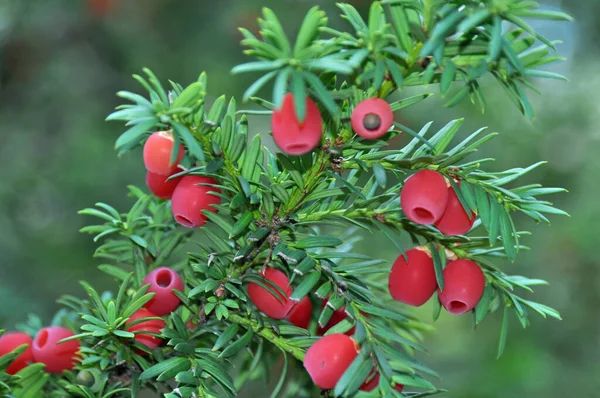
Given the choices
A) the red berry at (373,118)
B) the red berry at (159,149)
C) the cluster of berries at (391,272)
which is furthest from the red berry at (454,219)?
the red berry at (159,149)

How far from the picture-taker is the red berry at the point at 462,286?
0.55 meters

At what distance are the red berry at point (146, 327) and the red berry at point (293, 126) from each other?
22 cm

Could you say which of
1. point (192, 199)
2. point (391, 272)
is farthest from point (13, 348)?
point (391, 272)

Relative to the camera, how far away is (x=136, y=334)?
1.89ft

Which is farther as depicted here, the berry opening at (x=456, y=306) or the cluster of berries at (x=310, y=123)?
the berry opening at (x=456, y=306)

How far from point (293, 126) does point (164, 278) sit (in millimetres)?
236

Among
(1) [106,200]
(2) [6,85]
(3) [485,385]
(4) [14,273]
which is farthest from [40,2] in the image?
(3) [485,385]

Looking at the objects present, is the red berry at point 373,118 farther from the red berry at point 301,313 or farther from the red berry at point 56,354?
the red berry at point 56,354

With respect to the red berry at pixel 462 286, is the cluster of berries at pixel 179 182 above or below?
above

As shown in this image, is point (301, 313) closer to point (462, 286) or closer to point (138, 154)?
point (462, 286)

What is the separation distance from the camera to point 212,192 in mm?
534

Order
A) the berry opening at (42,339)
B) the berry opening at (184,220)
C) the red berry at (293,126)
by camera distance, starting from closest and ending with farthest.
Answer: the red berry at (293,126) < the berry opening at (184,220) < the berry opening at (42,339)

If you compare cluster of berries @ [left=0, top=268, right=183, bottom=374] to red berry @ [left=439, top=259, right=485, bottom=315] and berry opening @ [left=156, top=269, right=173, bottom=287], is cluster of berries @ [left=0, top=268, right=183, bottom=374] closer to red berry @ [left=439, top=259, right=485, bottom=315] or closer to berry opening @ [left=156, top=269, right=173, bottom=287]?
berry opening @ [left=156, top=269, right=173, bottom=287]

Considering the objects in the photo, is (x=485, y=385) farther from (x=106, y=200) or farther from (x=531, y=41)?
(x=531, y=41)
